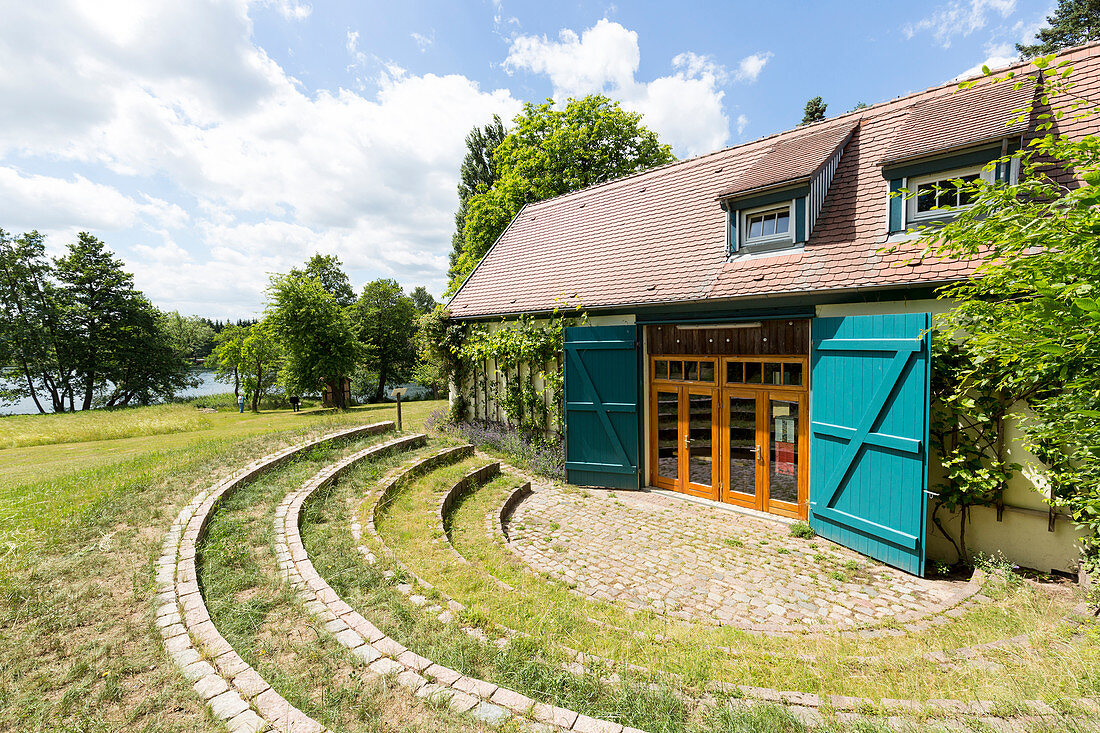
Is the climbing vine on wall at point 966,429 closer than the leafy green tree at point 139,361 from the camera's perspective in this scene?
Yes

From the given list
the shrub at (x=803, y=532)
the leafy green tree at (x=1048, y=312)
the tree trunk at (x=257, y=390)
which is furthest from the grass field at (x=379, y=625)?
the tree trunk at (x=257, y=390)

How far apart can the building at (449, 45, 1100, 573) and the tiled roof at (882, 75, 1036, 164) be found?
0.11ft

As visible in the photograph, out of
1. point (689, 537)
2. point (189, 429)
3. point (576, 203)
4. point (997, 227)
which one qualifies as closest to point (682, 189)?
point (576, 203)

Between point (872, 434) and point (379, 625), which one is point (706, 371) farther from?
point (379, 625)

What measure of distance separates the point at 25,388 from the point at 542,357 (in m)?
34.4

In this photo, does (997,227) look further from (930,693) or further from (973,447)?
(930,693)

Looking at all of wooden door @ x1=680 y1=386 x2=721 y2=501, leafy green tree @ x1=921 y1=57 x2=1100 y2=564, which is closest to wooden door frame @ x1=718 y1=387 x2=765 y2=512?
wooden door @ x1=680 y1=386 x2=721 y2=501

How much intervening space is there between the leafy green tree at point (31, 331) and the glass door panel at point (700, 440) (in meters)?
33.7

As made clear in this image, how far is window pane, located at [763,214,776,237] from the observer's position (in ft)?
24.1

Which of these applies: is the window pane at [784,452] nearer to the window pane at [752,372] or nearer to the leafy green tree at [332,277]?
the window pane at [752,372]

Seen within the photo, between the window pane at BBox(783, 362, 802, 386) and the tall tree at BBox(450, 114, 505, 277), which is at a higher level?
the tall tree at BBox(450, 114, 505, 277)

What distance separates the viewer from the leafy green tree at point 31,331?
23.7 metres

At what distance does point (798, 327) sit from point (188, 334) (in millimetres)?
56388

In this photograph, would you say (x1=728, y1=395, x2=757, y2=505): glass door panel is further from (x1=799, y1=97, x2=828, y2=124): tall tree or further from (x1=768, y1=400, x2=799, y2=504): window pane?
(x1=799, y1=97, x2=828, y2=124): tall tree
